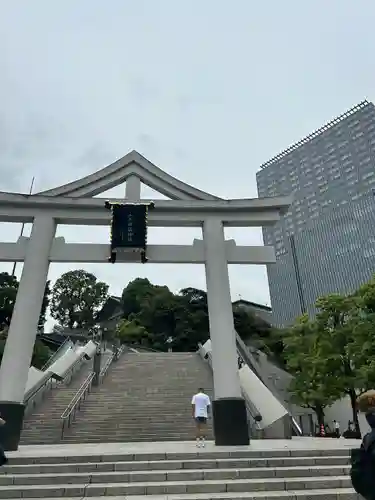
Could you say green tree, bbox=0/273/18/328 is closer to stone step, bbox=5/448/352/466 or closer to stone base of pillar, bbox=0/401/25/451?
stone base of pillar, bbox=0/401/25/451

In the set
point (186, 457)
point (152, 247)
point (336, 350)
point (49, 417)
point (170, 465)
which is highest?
point (152, 247)

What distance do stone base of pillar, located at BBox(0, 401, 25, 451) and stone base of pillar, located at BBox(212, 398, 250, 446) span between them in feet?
13.1

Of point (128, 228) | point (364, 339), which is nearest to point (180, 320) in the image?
→ point (364, 339)

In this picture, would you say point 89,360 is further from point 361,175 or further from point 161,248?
point 361,175

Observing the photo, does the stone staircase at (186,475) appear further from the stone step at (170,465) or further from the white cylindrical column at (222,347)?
the white cylindrical column at (222,347)

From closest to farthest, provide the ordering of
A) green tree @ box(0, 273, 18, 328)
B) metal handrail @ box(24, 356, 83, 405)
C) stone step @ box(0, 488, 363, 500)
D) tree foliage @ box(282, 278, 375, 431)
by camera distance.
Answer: stone step @ box(0, 488, 363, 500), metal handrail @ box(24, 356, 83, 405), tree foliage @ box(282, 278, 375, 431), green tree @ box(0, 273, 18, 328)

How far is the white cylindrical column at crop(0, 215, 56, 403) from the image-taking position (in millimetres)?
8805

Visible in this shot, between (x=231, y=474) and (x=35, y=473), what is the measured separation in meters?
3.05

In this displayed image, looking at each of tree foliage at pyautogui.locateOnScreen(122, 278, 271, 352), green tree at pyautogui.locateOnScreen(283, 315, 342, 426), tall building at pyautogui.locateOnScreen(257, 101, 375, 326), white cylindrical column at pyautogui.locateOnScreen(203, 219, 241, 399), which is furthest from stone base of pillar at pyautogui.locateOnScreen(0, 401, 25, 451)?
tall building at pyautogui.locateOnScreen(257, 101, 375, 326)

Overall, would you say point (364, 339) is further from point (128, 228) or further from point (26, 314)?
point (26, 314)

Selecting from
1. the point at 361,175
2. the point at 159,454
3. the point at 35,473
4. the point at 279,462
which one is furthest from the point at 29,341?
the point at 361,175

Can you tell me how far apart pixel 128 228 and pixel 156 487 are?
5.83 m

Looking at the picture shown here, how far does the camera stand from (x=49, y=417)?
12492 mm

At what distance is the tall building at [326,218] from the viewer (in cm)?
5191
